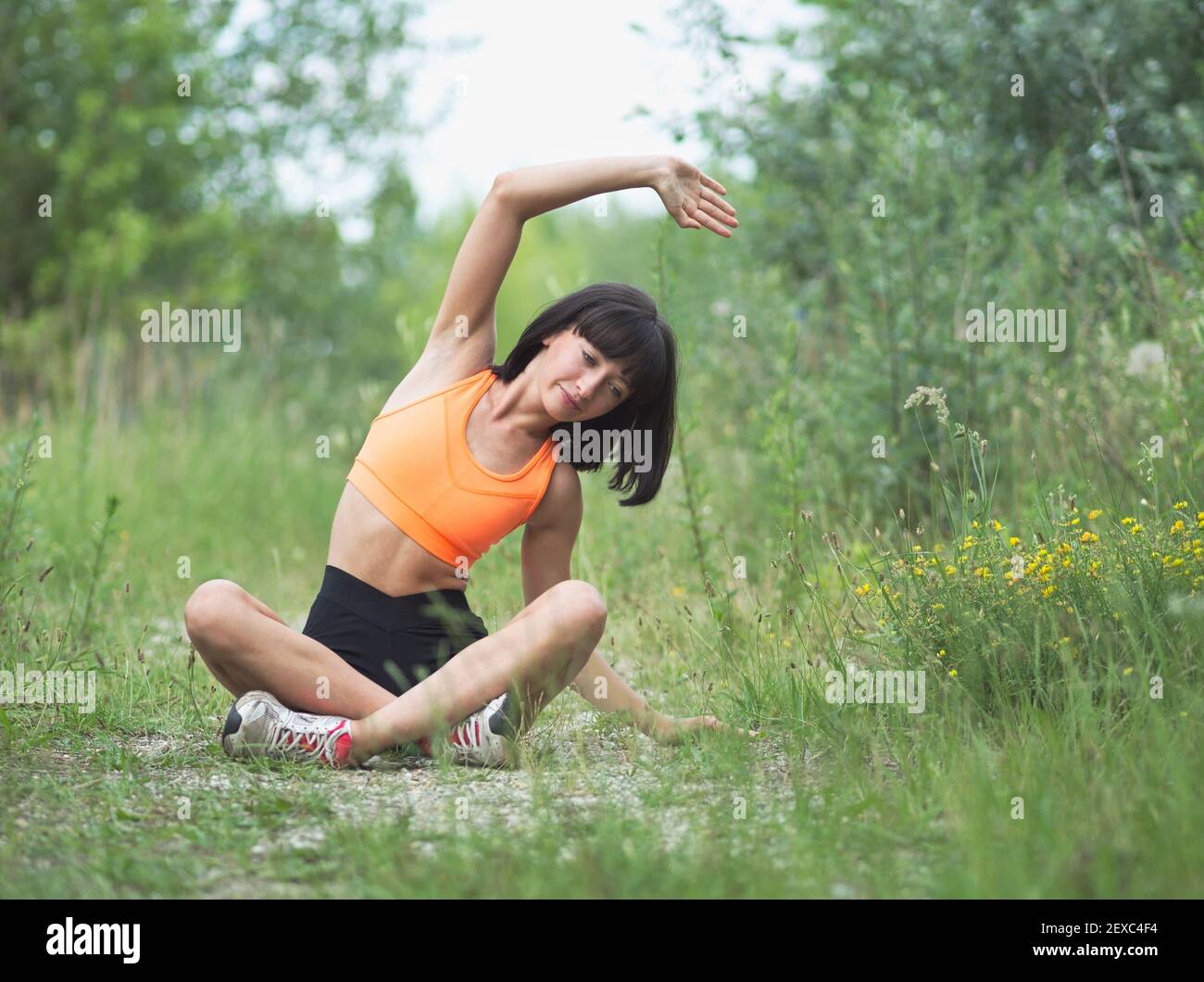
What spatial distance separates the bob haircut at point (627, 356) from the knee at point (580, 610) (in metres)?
0.48

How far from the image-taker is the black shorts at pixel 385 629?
2916mm

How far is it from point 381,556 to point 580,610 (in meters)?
0.57

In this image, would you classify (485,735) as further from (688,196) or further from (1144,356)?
(1144,356)

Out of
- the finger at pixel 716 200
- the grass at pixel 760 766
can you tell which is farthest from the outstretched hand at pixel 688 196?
the grass at pixel 760 766

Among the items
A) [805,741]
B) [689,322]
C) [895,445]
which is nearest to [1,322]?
[689,322]

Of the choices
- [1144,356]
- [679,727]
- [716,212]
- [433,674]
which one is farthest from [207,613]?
[1144,356]

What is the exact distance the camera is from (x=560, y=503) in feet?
10.0

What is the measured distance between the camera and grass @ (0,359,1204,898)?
6.50ft

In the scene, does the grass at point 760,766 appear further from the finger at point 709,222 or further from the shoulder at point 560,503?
the finger at point 709,222

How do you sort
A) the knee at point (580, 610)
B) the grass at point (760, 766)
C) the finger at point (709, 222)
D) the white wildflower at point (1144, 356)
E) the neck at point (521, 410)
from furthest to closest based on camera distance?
the white wildflower at point (1144, 356) → the neck at point (521, 410) → the finger at point (709, 222) → the knee at point (580, 610) → the grass at point (760, 766)

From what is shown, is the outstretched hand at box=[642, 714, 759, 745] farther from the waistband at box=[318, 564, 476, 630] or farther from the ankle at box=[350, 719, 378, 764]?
the ankle at box=[350, 719, 378, 764]

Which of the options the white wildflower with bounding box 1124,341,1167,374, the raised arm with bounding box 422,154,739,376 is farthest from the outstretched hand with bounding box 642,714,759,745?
the white wildflower with bounding box 1124,341,1167,374
